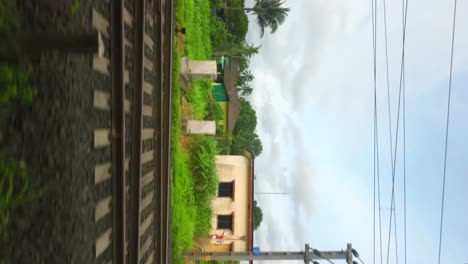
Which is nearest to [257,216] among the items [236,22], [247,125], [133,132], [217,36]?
[247,125]

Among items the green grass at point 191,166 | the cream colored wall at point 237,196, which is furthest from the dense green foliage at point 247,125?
the green grass at point 191,166

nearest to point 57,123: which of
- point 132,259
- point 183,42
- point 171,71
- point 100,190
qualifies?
point 100,190

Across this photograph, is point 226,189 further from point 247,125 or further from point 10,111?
point 247,125

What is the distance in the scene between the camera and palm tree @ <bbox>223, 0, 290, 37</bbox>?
83.7ft

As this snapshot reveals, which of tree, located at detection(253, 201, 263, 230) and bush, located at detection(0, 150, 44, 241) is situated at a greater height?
bush, located at detection(0, 150, 44, 241)

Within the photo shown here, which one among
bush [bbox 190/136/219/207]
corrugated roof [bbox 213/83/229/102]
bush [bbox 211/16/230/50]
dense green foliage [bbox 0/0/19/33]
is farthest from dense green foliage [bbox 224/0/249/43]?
dense green foliage [bbox 0/0/19/33]

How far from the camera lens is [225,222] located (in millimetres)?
16188

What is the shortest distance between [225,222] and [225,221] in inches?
1.8

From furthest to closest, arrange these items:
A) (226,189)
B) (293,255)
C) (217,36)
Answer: (217,36), (226,189), (293,255)

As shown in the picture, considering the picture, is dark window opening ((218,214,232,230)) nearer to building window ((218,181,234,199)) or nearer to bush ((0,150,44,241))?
building window ((218,181,234,199))

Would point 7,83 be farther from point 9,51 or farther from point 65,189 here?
point 65,189

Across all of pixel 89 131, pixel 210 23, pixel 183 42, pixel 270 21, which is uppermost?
pixel 270 21

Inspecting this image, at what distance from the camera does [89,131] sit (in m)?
4.47

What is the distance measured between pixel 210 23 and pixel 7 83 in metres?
16.7
